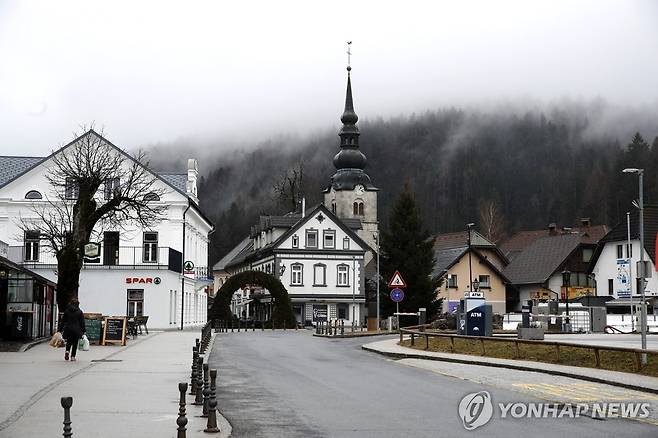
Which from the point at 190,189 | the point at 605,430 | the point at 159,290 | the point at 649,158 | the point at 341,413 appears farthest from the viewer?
the point at 649,158

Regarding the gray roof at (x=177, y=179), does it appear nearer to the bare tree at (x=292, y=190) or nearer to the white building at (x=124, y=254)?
the white building at (x=124, y=254)

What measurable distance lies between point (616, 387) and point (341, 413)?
8188 millimetres

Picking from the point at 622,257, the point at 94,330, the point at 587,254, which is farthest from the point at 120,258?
the point at 587,254

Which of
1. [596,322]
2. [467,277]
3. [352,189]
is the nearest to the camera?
[596,322]

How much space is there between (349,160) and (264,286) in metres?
53.4

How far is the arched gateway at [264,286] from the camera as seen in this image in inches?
2691

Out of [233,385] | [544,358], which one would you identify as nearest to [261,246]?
→ [544,358]

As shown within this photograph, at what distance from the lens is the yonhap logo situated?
14.9 metres

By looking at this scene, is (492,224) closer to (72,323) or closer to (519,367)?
(519,367)

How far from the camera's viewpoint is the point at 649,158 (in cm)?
13162

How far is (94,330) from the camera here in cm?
3716

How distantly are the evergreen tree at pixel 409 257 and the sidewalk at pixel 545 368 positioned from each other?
34.8 metres

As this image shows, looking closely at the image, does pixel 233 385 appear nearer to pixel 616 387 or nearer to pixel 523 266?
pixel 616 387

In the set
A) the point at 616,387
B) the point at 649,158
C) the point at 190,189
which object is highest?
the point at 649,158
